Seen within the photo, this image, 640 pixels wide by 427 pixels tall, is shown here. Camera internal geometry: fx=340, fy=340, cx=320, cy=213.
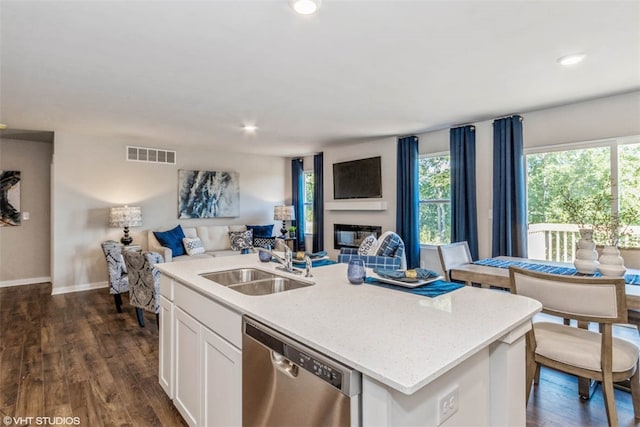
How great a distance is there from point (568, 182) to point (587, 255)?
73.6 inches

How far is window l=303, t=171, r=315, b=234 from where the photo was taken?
7.46 meters

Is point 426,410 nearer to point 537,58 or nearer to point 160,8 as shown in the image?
point 160,8

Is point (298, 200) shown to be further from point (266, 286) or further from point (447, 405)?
point (447, 405)

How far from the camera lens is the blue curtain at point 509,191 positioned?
160 inches

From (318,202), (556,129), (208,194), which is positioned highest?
(556,129)

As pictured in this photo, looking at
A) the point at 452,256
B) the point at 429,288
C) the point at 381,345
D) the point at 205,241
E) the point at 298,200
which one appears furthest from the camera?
the point at 298,200

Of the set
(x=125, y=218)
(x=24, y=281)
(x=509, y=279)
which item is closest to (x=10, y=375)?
(x=125, y=218)

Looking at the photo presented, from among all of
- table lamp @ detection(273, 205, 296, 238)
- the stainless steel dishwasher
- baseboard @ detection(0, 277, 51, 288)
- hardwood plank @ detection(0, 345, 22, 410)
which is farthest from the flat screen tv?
baseboard @ detection(0, 277, 51, 288)

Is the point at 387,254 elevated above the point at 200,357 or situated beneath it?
elevated above

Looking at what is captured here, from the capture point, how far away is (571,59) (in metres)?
2.57

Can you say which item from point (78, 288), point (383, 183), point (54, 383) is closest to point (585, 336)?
point (54, 383)

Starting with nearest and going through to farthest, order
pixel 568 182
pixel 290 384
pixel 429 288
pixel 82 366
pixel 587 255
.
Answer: pixel 290 384
pixel 429 288
pixel 587 255
pixel 82 366
pixel 568 182

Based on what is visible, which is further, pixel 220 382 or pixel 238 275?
pixel 238 275

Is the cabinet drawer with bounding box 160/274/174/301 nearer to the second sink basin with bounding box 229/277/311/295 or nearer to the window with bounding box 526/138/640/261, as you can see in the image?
the second sink basin with bounding box 229/277/311/295
